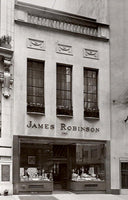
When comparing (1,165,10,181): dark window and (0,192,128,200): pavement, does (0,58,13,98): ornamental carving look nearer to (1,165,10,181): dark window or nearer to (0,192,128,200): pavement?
(1,165,10,181): dark window

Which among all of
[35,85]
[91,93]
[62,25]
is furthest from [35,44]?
[91,93]

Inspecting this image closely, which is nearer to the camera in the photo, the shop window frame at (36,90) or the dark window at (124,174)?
the shop window frame at (36,90)

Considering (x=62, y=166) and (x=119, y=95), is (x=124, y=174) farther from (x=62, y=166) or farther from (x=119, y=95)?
(x=119, y=95)

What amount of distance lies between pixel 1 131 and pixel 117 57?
29.3 feet

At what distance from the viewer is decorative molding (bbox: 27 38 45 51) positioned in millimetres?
23469

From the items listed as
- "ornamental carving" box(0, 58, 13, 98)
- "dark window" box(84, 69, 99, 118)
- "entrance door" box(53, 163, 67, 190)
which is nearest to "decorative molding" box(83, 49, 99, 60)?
"dark window" box(84, 69, 99, 118)

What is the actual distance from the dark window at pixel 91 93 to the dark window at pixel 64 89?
107 cm

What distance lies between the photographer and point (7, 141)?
21844 millimetres

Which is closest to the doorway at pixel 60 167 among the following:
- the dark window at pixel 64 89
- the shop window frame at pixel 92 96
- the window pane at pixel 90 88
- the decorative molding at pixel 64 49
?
the dark window at pixel 64 89

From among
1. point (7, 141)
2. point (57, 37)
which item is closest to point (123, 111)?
point (57, 37)

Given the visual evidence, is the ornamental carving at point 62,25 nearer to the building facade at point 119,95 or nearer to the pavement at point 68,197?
the building facade at point 119,95

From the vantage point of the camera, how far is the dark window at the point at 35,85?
23.4 metres

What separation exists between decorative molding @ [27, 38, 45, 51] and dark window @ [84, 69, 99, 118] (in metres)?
3.30

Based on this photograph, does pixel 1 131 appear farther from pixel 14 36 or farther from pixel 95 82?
pixel 95 82
